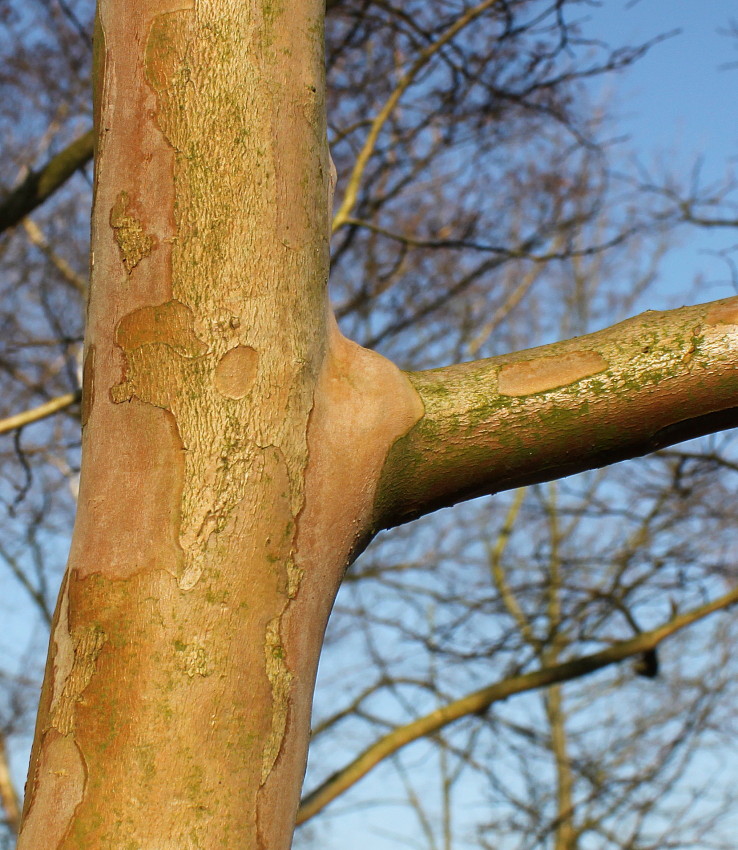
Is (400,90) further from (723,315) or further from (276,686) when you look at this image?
(276,686)

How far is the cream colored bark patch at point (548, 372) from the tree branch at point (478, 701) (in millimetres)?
2680

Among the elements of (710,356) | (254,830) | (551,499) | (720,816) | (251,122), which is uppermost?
(551,499)

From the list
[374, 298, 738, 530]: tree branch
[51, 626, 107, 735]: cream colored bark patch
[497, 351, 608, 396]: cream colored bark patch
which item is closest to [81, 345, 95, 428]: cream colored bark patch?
[51, 626, 107, 735]: cream colored bark patch

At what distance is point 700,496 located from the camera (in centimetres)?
480

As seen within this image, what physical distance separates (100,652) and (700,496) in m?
4.39

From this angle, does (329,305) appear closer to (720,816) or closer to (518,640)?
(518,640)

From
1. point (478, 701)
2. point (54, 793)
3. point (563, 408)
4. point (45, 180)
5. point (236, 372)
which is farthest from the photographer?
point (478, 701)

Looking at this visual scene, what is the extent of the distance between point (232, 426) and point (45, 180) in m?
2.37

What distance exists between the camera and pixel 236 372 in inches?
40.1

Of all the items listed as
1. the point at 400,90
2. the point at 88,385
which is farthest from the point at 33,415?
the point at 88,385

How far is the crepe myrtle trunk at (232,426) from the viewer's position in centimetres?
91

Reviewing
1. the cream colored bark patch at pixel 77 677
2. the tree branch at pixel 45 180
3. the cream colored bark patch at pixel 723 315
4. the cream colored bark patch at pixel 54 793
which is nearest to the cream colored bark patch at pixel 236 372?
the cream colored bark patch at pixel 77 677

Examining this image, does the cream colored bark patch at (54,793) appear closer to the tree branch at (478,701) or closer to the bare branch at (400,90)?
the tree branch at (478,701)

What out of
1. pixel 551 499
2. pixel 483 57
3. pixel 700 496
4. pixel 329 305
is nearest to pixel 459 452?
pixel 329 305
